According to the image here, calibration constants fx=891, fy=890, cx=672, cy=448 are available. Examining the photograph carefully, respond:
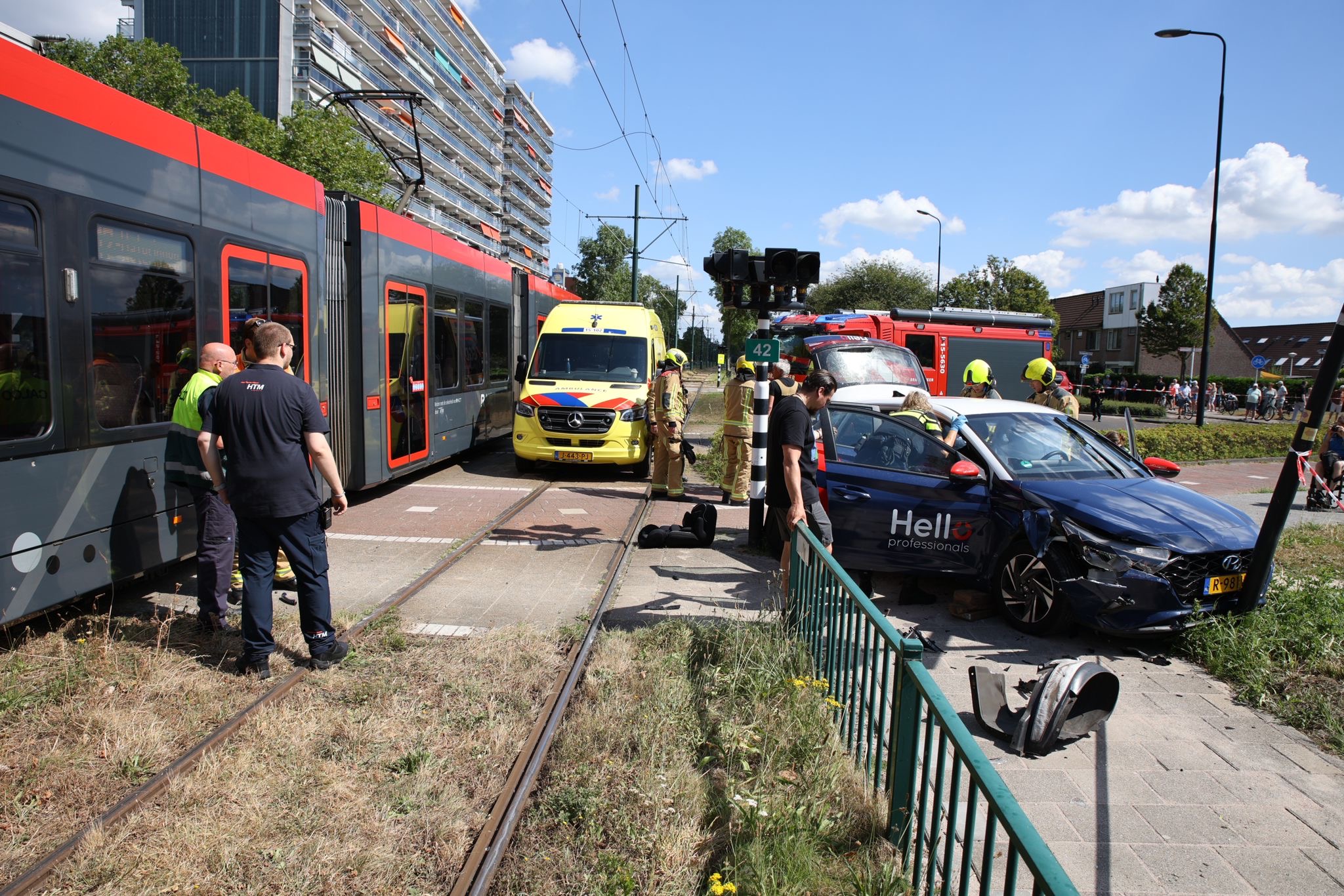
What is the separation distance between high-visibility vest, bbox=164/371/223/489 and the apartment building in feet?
30.9

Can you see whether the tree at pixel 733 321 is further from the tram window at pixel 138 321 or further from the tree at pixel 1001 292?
the tram window at pixel 138 321

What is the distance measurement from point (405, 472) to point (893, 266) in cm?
4973

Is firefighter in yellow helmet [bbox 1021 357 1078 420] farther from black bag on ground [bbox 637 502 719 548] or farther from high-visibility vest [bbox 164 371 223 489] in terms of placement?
high-visibility vest [bbox 164 371 223 489]

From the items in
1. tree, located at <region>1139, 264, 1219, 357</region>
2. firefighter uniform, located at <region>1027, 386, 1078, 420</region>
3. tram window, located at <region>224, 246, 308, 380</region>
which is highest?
tree, located at <region>1139, 264, 1219, 357</region>

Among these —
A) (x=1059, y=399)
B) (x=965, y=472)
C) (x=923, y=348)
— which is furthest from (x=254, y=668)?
(x=923, y=348)

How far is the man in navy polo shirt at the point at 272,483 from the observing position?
183 inches

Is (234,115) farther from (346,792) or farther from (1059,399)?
(346,792)

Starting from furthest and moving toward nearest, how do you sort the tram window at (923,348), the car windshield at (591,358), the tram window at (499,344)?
the tram window at (923,348) < the tram window at (499,344) < the car windshield at (591,358)

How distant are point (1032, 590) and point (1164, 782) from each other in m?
2.06

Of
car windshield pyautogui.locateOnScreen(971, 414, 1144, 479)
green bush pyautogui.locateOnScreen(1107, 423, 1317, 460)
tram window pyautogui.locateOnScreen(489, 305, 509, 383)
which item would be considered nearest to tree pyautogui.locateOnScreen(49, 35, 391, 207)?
tram window pyautogui.locateOnScreen(489, 305, 509, 383)

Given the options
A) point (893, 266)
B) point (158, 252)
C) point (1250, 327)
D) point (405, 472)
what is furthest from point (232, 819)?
point (1250, 327)

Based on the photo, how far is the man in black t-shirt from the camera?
18.5ft

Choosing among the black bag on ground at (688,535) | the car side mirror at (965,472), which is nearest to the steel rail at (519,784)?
the black bag on ground at (688,535)

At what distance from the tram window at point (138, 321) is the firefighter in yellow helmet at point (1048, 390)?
7961 mm
